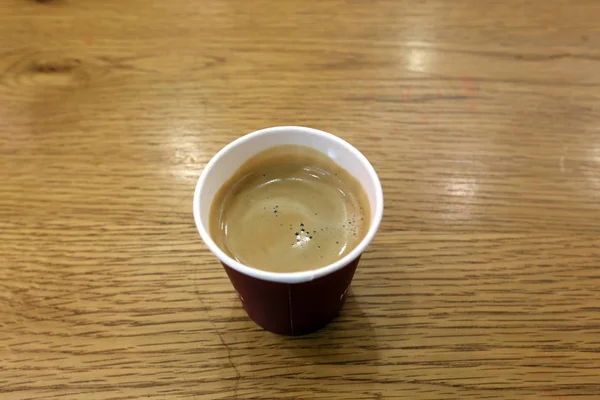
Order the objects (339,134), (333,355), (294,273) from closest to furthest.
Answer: (294,273) < (333,355) < (339,134)

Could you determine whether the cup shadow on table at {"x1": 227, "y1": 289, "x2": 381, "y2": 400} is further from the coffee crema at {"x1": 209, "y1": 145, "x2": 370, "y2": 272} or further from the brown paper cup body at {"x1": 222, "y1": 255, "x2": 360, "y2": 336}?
the coffee crema at {"x1": 209, "y1": 145, "x2": 370, "y2": 272}

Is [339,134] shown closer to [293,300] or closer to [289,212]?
[289,212]

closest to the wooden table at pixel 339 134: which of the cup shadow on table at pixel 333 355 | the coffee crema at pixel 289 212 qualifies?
the cup shadow on table at pixel 333 355

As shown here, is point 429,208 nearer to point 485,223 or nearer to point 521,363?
point 485,223

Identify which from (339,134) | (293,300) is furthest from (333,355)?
(339,134)

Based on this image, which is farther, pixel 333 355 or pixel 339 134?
pixel 339 134

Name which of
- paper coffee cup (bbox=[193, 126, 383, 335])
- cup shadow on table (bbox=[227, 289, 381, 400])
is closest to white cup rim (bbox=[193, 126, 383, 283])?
paper coffee cup (bbox=[193, 126, 383, 335])
